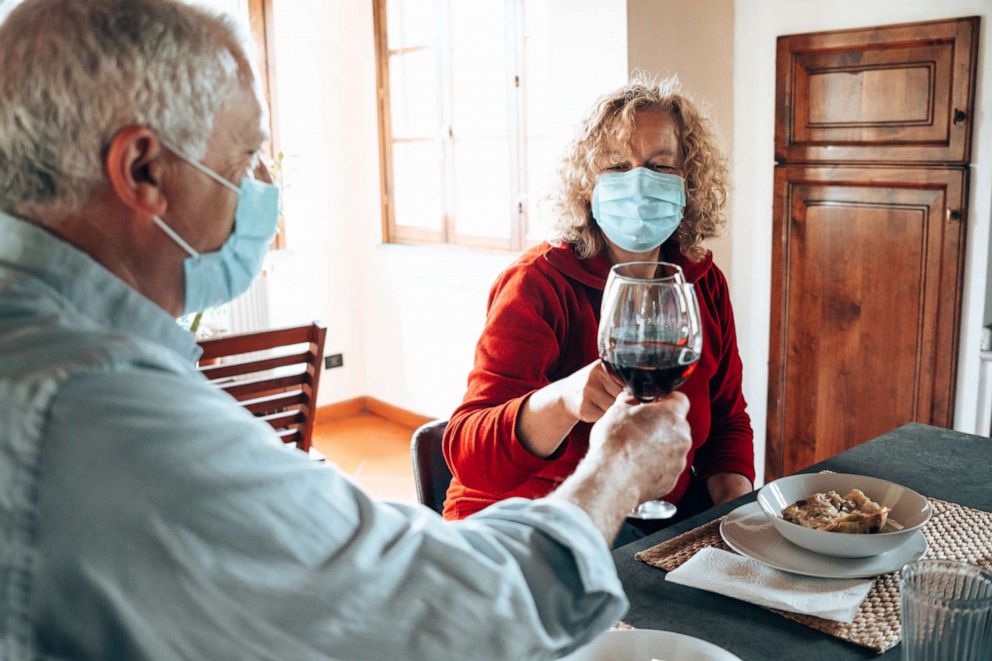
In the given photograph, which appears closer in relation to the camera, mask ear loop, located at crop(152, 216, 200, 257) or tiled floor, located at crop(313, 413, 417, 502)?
mask ear loop, located at crop(152, 216, 200, 257)

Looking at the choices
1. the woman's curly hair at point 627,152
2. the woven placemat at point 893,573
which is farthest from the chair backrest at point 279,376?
the woven placemat at point 893,573

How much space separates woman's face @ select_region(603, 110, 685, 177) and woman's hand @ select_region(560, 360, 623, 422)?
62 cm

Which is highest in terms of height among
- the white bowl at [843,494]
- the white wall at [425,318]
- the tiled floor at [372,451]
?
the white bowl at [843,494]

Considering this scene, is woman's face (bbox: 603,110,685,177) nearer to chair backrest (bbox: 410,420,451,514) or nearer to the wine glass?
chair backrest (bbox: 410,420,451,514)

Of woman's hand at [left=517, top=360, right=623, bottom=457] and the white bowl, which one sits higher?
woman's hand at [left=517, top=360, right=623, bottom=457]

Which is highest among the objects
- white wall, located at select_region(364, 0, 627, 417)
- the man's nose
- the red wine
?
the man's nose

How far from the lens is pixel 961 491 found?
4.70 ft

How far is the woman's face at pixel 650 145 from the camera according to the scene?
176 cm

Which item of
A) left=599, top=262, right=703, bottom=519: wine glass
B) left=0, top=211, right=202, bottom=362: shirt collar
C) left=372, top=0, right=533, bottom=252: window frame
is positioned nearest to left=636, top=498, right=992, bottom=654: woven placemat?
left=599, top=262, right=703, bottom=519: wine glass

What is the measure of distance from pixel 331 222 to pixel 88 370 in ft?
13.7

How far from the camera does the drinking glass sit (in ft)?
2.80

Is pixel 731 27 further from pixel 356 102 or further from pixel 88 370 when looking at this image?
pixel 88 370

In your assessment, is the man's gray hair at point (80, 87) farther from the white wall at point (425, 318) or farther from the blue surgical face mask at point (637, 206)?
the white wall at point (425, 318)

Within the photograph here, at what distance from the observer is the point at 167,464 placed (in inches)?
23.4
